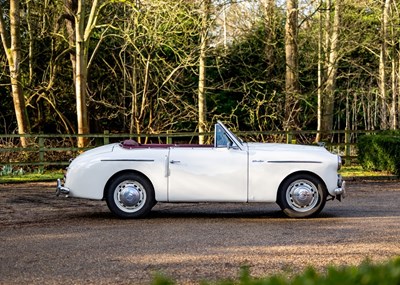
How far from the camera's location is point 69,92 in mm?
27031

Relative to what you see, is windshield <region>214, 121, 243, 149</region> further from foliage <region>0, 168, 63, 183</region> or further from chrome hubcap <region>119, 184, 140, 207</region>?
foliage <region>0, 168, 63, 183</region>

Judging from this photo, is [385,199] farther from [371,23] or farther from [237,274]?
[371,23]

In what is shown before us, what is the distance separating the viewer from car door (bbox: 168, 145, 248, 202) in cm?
1098

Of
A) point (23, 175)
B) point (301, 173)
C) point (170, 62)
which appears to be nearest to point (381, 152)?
point (170, 62)

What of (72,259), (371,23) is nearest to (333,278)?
(72,259)

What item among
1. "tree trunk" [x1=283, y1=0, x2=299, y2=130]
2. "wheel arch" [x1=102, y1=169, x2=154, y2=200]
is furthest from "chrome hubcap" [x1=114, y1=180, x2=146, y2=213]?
"tree trunk" [x1=283, y1=0, x2=299, y2=130]

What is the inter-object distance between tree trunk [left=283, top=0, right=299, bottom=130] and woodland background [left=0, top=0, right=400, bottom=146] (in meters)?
0.04

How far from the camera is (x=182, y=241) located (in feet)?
28.6

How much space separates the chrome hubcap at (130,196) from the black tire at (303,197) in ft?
6.98

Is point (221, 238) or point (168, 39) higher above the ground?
point (168, 39)

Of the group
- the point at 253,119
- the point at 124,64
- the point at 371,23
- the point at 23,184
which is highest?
the point at 371,23

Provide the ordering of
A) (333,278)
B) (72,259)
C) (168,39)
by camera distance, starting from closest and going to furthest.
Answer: (333,278), (72,259), (168,39)

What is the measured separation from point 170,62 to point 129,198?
1563 cm

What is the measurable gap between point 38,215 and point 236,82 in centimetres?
1689
